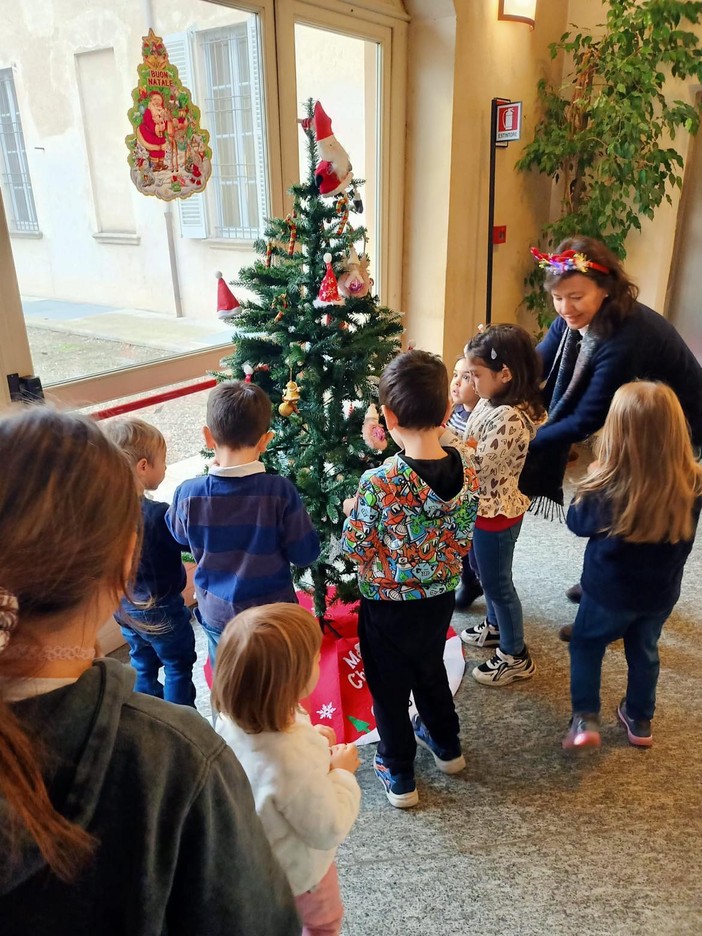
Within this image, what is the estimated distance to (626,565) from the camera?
173 cm

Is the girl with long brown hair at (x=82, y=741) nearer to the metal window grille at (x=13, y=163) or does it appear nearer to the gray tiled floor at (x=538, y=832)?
the gray tiled floor at (x=538, y=832)

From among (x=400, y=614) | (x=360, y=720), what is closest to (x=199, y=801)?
(x=400, y=614)

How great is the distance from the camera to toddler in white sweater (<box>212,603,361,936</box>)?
1067mm

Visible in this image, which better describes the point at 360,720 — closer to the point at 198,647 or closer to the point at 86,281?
the point at 198,647

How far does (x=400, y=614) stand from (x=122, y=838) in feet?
3.54

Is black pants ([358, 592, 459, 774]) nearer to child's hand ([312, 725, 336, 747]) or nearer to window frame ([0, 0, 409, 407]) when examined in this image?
child's hand ([312, 725, 336, 747])

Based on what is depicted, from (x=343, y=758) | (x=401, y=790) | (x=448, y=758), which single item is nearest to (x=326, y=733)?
(x=343, y=758)

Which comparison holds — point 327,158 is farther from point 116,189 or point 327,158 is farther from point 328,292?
point 116,189

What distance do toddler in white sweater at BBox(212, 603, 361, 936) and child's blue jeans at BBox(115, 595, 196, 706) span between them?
28.1 inches

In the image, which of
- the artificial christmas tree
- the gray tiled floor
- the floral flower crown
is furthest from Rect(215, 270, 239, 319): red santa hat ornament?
the gray tiled floor

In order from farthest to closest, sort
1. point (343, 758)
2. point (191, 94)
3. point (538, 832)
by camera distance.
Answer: point (191, 94) < point (538, 832) < point (343, 758)

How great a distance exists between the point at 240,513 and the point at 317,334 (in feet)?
2.01

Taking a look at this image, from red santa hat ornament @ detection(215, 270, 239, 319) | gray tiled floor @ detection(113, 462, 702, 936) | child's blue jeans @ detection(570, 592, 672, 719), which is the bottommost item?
gray tiled floor @ detection(113, 462, 702, 936)

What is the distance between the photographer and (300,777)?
107 centimetres
